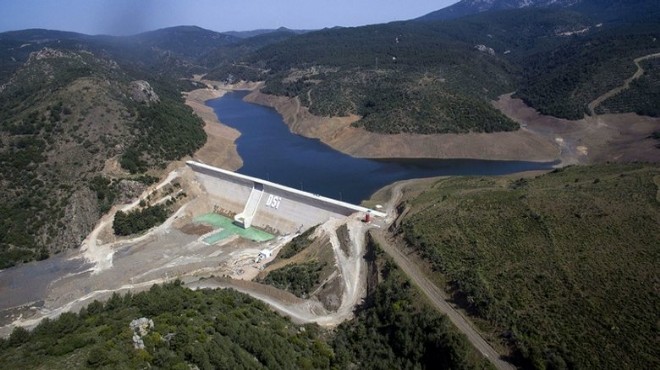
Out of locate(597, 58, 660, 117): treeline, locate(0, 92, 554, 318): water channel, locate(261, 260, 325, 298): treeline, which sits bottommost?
locate(0, 92, 554, 318): water channel

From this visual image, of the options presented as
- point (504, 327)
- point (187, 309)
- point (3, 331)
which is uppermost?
point (187, 309)

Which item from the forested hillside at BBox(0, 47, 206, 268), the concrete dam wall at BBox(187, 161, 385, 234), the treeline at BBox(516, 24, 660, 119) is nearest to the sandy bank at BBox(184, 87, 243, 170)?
the forested hillside at BBox(0, 47, 206, 268)

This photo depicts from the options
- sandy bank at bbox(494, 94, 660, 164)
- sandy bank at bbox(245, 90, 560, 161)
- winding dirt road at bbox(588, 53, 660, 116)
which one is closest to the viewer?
sandy bank at bbox(494, 94, 660, 164)

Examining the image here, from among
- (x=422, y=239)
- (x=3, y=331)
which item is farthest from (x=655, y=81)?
(x=3, y=331)

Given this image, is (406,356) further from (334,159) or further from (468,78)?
(468,78)

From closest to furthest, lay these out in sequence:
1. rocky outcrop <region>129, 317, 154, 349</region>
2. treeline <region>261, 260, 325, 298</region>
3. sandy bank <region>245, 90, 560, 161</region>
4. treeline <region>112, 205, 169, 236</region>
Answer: rocky outcrop <region>129, 317, 154, 349</region> < treeline <region>261, 260, 325, 298</region> < treeline <region>112, 205, 169, 236</region> < sandy bank <region>245, 90, 560, 161</region>

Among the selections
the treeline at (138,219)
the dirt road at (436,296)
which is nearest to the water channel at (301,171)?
the treeline at (138,219)

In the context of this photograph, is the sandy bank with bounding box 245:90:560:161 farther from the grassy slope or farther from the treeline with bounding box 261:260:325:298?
the treeline with bounding box 261:260:325:298
